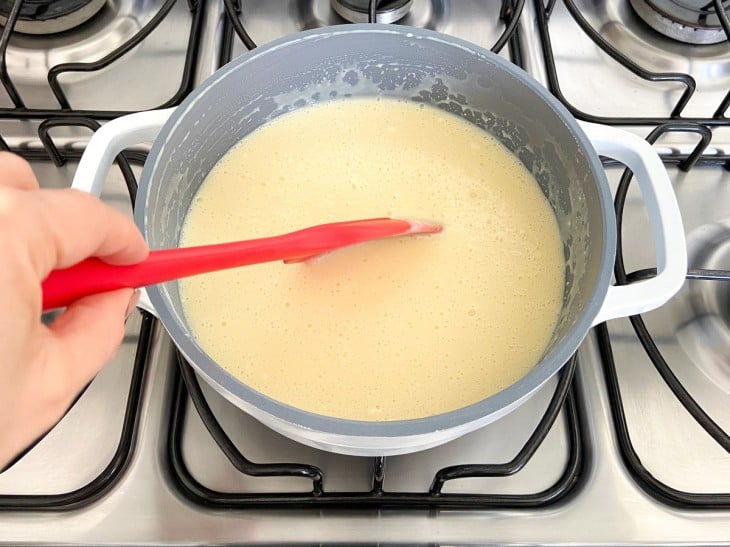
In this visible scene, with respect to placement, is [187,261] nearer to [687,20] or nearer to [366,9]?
[366,9]

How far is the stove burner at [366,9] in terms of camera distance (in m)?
0.76

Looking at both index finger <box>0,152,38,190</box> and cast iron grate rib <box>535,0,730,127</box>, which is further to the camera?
cast iron grate rib <box>535,0,730,127</box>

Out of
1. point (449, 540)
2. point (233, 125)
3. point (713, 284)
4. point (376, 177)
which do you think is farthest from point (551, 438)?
point (233, 125)

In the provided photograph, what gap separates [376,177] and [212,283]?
22cm

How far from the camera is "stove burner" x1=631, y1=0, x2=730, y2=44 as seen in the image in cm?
75

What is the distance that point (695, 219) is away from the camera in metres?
0.68

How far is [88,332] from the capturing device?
1.18ft

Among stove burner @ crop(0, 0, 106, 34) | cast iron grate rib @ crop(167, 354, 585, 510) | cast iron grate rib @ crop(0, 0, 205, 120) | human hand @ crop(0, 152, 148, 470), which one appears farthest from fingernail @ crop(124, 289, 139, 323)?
stove burner @ crop(0, 0, 106, 34)

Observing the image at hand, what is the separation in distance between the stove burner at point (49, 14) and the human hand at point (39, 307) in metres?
0.45

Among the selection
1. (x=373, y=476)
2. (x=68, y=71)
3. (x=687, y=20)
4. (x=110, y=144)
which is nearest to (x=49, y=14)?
(x=68, y=71)

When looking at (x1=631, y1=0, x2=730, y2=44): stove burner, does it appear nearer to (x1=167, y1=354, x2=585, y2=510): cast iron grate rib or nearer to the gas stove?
the gas stove

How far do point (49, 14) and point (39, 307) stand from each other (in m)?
0.55

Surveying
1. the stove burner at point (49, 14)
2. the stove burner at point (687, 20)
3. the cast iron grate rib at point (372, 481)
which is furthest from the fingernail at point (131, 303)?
the stove burner at point (687, 20)

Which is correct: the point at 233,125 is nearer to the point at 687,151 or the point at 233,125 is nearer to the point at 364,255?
the point at 364,255
